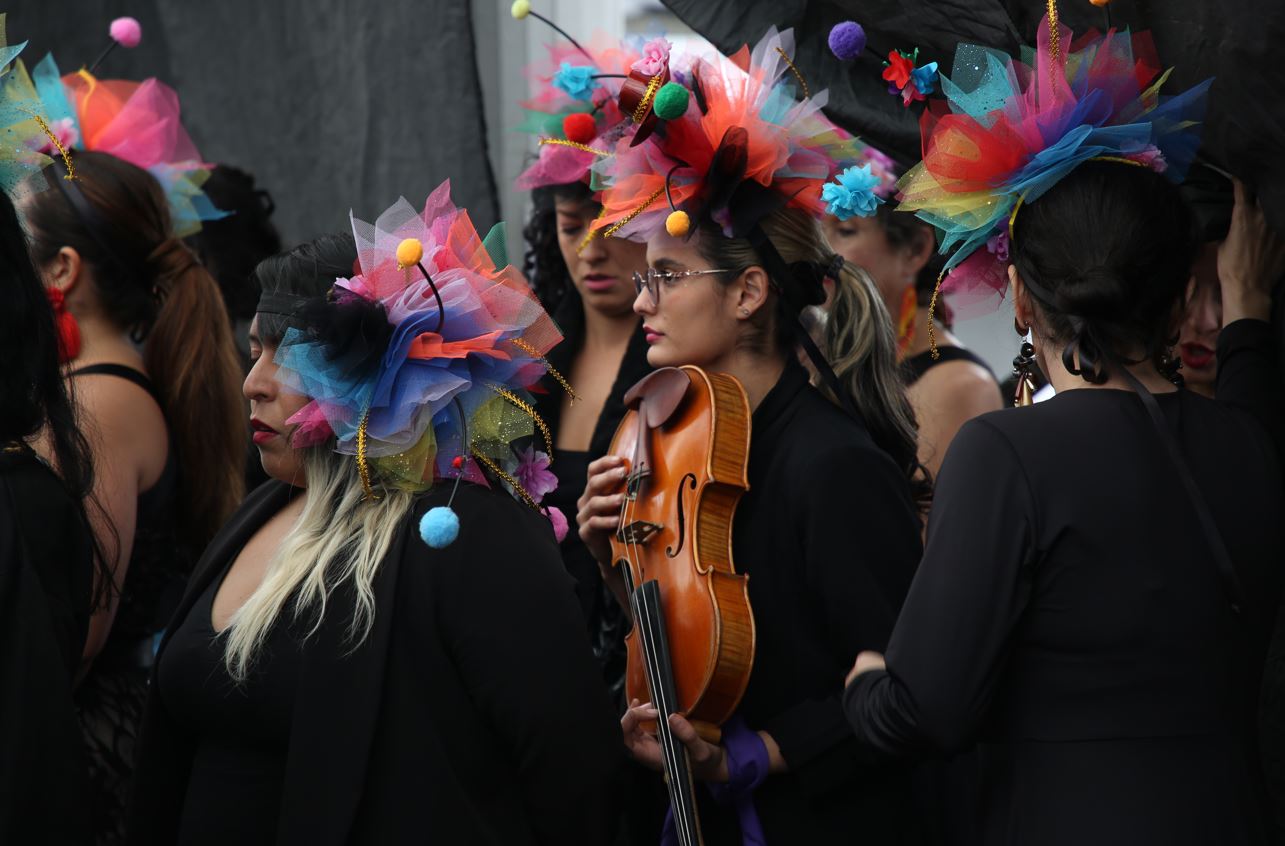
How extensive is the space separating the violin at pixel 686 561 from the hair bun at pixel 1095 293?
62 cm

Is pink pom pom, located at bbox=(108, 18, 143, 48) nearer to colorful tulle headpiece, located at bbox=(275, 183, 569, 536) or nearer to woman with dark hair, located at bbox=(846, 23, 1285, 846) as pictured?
colorful tulle headpiece, located at bbox=(275, 183, 569, 536)

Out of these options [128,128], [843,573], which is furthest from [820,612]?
[128,128]

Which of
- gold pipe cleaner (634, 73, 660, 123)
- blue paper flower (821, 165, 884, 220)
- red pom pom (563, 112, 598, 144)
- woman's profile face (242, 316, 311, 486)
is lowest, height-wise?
woman's profile face (242, 316, 311, 486)

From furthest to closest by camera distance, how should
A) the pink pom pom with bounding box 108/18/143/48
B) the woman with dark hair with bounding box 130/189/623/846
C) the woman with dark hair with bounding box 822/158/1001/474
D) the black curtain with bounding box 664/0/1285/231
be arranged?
the pink pom pom with bounding box 108/18/143/48, the woman with dark hair with bounding box 822/158/1001/474, the woman with dark hair with bounding box 130/189/623/846, the black curtain with bounding box 664/0/1285/231

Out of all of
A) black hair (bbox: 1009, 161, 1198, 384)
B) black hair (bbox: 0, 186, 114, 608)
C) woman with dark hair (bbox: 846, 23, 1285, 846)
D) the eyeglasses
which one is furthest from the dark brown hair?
black hair (bbox: 1009, 161, 1198, 384)

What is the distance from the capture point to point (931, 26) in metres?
2.32

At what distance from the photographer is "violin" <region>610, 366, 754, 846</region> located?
6.91 feet

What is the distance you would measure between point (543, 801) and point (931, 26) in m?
1.37

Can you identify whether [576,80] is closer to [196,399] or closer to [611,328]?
[611,328]

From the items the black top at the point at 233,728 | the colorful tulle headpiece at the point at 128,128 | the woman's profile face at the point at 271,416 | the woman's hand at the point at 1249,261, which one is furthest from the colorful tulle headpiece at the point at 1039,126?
the colorful tulle headpiece at the point at 128,128

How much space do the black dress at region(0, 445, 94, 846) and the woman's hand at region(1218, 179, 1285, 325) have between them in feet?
5.72

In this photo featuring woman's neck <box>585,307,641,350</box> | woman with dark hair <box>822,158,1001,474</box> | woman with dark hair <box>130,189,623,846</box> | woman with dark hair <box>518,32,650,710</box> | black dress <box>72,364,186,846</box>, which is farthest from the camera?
woman's neck <box>585,307,641,350</box>

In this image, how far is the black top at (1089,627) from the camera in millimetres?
1742

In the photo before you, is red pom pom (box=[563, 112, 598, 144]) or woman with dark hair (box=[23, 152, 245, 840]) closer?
woman with dark hair (box=[23, 152, 245, 840])
